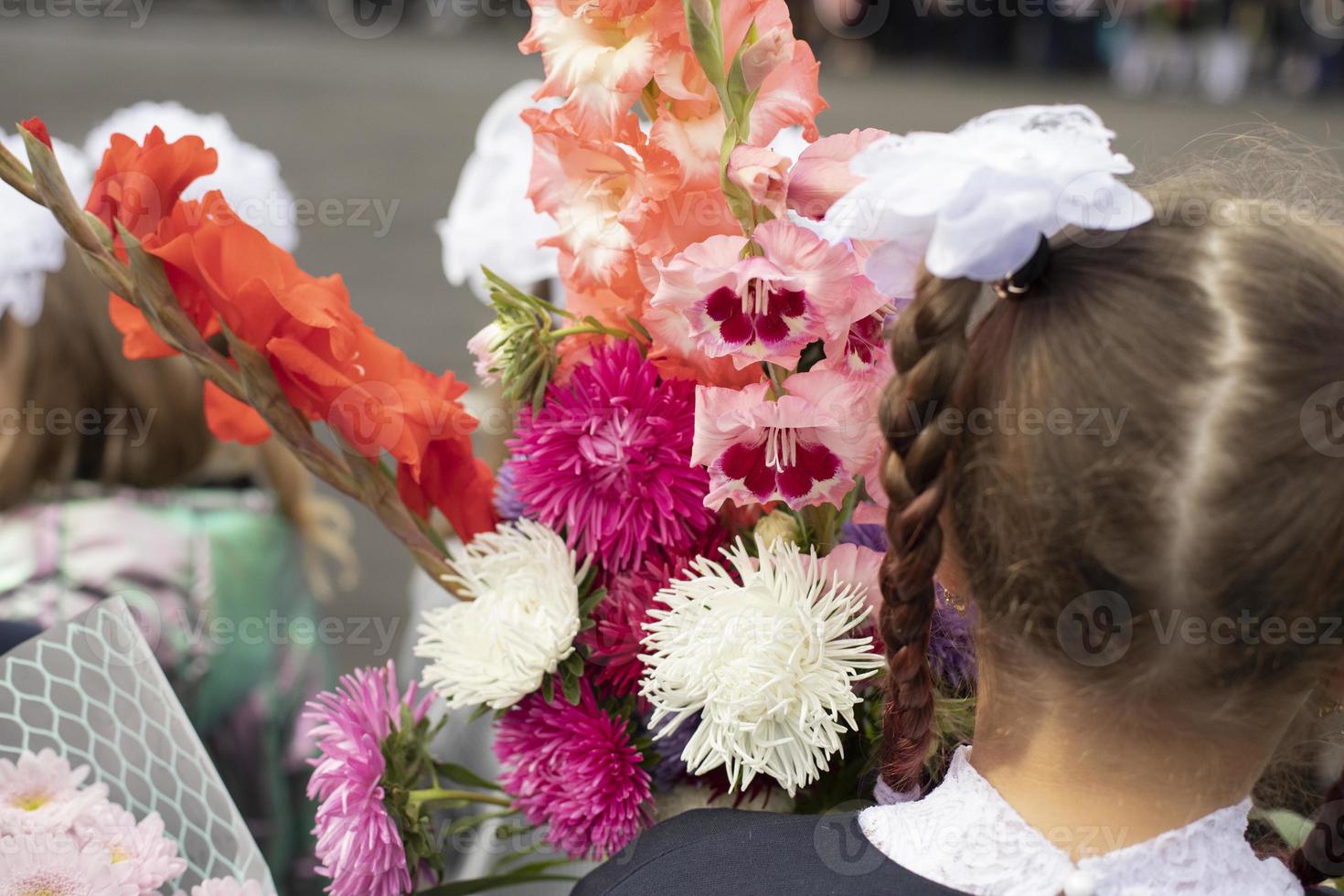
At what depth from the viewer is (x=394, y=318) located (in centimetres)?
540

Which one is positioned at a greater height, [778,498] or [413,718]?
[778,498]

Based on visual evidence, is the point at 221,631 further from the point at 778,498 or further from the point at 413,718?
the point at 778,498

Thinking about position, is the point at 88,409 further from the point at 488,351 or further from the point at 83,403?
the point at 488,351

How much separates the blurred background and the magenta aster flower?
418 centimetres

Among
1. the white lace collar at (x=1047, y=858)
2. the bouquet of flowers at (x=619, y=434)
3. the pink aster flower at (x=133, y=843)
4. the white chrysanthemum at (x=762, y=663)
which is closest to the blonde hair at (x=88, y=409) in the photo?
the bouquet of flowers at (x=619, y=434)

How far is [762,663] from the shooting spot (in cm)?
77

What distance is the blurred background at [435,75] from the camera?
21.4 feet

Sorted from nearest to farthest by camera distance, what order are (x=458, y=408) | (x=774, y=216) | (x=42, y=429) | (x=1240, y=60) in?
(x=774, y=216)
(x=458, y=408)
(x=42, y=429)
(x=1240, y=60)

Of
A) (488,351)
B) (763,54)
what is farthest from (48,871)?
(763,54)

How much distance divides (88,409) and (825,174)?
1302 millimetres

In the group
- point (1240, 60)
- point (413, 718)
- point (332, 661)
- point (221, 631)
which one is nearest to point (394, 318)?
point (332, 661)

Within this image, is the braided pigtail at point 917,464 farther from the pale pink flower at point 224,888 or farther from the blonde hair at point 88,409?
the blonde hair at point 88,409

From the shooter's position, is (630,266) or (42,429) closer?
(630,266)

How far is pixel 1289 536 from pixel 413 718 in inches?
22.3
